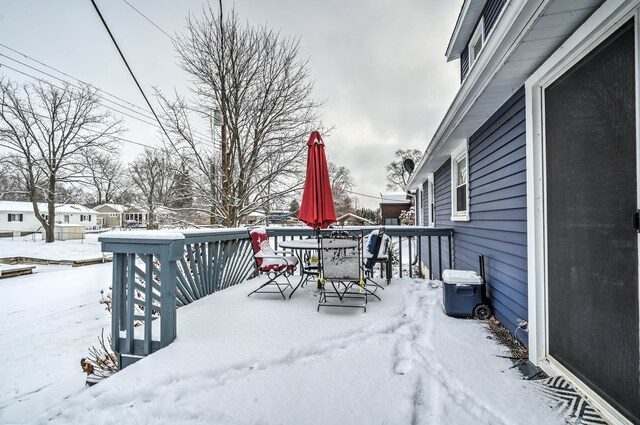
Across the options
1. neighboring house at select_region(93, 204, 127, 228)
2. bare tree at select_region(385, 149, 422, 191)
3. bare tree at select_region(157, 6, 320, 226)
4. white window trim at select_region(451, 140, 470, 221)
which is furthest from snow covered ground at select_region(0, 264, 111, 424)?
neighboring house at select_region(93, 204, 127, 228)

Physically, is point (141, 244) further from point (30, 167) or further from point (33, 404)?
point (30, 167)

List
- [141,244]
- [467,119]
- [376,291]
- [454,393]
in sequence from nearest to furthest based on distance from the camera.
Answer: [454,393] < [141,244] < [467,119] < [376,291]

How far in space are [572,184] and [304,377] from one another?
2.09 metres

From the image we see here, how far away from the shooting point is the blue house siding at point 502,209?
2.58 m

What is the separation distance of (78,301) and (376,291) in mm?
8541

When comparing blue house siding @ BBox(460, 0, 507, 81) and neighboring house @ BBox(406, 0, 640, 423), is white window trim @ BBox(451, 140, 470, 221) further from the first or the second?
blue house siding @ BBox(460, 0, 507, 81)

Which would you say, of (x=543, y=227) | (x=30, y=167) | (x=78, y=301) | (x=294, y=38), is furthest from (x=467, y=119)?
(x=30, y=167)

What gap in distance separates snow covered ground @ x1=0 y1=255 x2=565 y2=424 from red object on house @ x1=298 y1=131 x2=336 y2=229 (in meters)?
1.07

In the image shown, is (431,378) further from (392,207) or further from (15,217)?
(15,217)

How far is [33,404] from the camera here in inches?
113

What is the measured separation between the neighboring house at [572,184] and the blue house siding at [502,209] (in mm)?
23

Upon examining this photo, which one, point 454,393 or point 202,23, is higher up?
point 202,23

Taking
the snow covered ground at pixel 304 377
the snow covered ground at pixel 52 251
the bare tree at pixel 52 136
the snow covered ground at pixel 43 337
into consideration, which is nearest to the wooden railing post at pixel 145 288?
the snow covered ground at pixel 304 377

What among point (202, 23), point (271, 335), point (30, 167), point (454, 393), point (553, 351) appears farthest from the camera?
point (30, 167)
